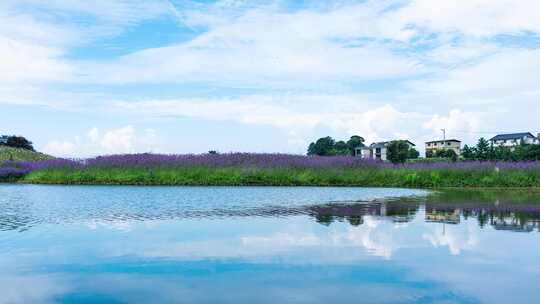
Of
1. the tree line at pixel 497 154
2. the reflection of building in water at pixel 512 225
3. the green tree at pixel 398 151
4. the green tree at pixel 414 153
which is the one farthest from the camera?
the green tree at pixel 414 153

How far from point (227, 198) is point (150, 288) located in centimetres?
1348

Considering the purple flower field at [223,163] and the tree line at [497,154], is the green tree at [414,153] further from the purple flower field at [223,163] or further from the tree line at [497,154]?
the purple flower field at [223,163]

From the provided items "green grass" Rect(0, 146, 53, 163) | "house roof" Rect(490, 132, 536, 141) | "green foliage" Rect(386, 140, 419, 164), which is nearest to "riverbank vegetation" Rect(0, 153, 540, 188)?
"green grass" Rect(0, 146, 53, 163)

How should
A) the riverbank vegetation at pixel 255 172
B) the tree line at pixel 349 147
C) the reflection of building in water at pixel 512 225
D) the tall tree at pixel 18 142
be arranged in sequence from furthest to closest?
the tree line at pixel 349 147 < the tall tree at pixel 18 142 < the riverbank vegetation at pixel 255 172 < the reflection of building in water at pixel 512 225

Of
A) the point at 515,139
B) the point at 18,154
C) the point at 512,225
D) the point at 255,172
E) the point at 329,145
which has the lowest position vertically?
the point at 512,225

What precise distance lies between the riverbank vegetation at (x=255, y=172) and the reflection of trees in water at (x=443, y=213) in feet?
36.0

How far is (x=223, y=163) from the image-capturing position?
105 feet

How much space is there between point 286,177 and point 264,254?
68.7 feet

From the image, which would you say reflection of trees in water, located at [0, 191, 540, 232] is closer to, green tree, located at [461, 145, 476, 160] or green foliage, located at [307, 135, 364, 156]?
green tree, located at [461, 145, 476, 160]

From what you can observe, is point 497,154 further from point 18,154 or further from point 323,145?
point 18,154

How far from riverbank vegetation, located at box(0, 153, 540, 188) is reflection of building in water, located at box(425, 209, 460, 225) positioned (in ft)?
45.7

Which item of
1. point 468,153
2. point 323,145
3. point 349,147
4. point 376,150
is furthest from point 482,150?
point 376,150

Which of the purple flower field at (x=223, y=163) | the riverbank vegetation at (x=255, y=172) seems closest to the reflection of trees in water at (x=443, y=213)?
the riverbank vegetation at (x=255, y=172)

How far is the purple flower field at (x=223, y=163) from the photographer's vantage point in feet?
104
